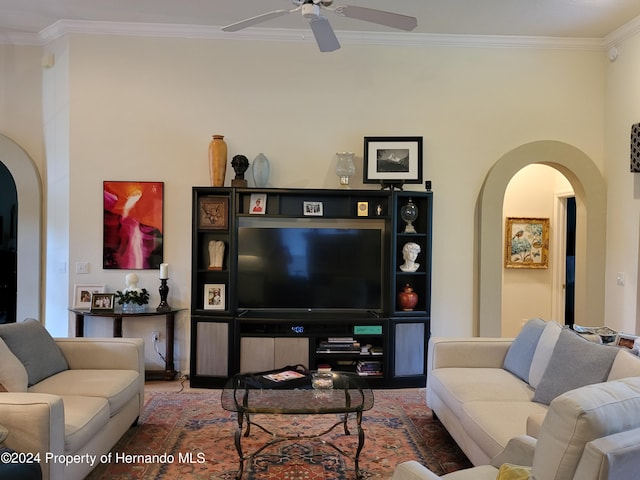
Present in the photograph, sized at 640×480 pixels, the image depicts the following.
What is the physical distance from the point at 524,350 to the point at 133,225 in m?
3.69

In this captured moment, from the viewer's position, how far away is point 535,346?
2.99m

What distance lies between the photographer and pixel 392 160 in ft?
14.5

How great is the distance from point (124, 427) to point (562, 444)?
2.64 m

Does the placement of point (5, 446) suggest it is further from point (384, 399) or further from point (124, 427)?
point (384, 399)

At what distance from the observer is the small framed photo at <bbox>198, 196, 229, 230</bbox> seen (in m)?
4.23

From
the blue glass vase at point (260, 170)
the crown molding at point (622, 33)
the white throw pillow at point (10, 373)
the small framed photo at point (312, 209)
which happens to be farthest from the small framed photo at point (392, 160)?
the white throw pillow at point (10, 373)

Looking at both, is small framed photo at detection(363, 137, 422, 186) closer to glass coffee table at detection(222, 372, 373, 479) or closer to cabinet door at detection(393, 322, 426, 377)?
cabinet door at detection(393, 322, 426, 377)

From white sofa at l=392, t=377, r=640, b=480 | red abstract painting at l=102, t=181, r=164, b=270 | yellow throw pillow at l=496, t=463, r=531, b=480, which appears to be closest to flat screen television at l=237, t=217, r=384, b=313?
red abstract painting at l=102, t=181, r=164, b=270

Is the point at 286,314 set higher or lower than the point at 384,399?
higher

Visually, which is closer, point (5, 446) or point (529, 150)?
point (5, 446)

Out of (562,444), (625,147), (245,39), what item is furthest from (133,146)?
(625,147)

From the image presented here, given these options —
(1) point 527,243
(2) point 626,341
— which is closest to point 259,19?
(2) point 626,341

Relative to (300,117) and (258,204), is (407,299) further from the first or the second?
(300,117)

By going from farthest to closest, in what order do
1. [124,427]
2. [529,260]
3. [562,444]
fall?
[529,260]
[124,427]
[562,444]
